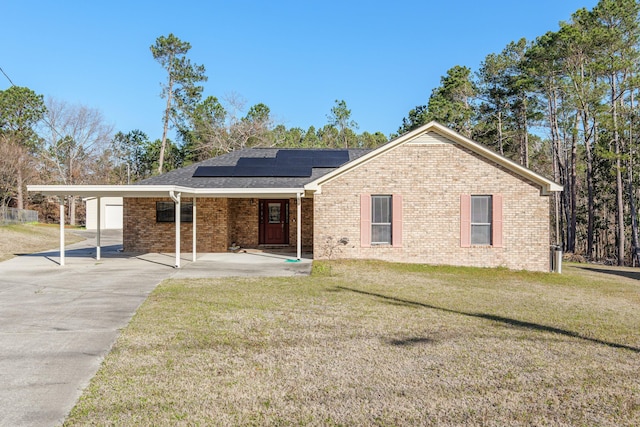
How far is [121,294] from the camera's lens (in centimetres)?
853

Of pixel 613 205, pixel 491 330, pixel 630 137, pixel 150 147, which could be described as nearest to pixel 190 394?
pixel 491 330

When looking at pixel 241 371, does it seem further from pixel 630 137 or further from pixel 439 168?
pixel 630 137

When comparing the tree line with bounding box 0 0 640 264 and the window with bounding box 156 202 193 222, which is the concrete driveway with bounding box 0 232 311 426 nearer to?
the window with bounding box 156 202 193 222

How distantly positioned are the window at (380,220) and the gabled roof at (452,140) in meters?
1.13

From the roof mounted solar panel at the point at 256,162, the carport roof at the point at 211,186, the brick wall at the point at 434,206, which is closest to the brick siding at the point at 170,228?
the carport roof at the point at 211,186

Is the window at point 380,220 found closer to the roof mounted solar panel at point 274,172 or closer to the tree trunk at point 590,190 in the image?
the roof mounted solar panel at point 274,172

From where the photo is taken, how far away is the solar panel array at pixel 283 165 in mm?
16812

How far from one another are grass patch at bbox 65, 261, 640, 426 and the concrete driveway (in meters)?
0.29

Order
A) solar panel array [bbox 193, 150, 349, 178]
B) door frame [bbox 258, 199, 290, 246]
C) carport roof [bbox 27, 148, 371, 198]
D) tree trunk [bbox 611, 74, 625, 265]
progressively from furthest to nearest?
tree trunk [bbox 611, 74, 625, 265] < door frame [bbox 258, 199, 290, 246] < solar panel array [bbox 193, 150, 349, 178] < carport roof [bbox 27, 148, 371, 198]

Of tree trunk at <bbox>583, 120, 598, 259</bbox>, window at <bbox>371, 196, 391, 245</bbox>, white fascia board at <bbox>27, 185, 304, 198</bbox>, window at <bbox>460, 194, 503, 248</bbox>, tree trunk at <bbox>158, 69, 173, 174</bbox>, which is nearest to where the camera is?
white fascia board at <bbox>27, 185, 304, 198</bbox>

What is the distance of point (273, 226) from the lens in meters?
17.5

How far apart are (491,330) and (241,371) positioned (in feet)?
12.1

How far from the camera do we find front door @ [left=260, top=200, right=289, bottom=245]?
688 inches

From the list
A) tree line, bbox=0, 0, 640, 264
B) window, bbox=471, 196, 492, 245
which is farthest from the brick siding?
tree line, bbox=0, 0, 640, 264
